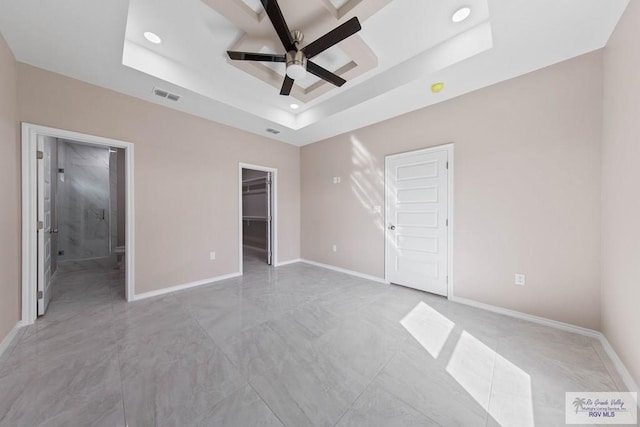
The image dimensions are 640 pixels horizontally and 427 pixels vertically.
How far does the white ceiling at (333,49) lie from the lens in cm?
172

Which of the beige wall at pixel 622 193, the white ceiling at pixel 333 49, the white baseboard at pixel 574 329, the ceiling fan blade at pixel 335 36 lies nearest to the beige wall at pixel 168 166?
the white ceiling at pixel 333 49

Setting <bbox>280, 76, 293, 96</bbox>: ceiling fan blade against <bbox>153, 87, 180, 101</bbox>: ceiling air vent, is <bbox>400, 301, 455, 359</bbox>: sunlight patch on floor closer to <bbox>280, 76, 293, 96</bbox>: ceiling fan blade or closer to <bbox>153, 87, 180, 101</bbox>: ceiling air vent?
<bbox>280, 76, 293, 96</bbox>: ceiling fan blade

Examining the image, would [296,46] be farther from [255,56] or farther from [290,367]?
[290,367]

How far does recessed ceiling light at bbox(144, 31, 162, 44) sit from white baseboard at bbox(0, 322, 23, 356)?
3.03 metres

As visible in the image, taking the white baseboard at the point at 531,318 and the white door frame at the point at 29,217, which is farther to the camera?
the white door frame at the point at 29,217

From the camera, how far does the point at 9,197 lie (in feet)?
6.59

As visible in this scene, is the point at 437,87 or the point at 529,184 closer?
the point at 529,184

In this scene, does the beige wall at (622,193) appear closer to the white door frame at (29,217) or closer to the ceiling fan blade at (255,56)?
the ceiling fan blade at (255,56)

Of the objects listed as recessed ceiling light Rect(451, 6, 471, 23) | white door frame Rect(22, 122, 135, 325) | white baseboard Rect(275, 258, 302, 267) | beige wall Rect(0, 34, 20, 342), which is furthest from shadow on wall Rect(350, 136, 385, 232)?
beige wall Rect(0, 34, 20, 342)

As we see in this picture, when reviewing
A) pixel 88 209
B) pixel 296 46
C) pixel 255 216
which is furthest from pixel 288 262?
pixel 88 209

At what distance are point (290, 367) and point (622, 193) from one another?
284 cm

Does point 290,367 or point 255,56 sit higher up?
point 255,56

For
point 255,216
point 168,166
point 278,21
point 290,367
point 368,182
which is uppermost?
point 278,21

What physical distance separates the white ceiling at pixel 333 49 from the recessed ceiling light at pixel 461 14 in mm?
44
